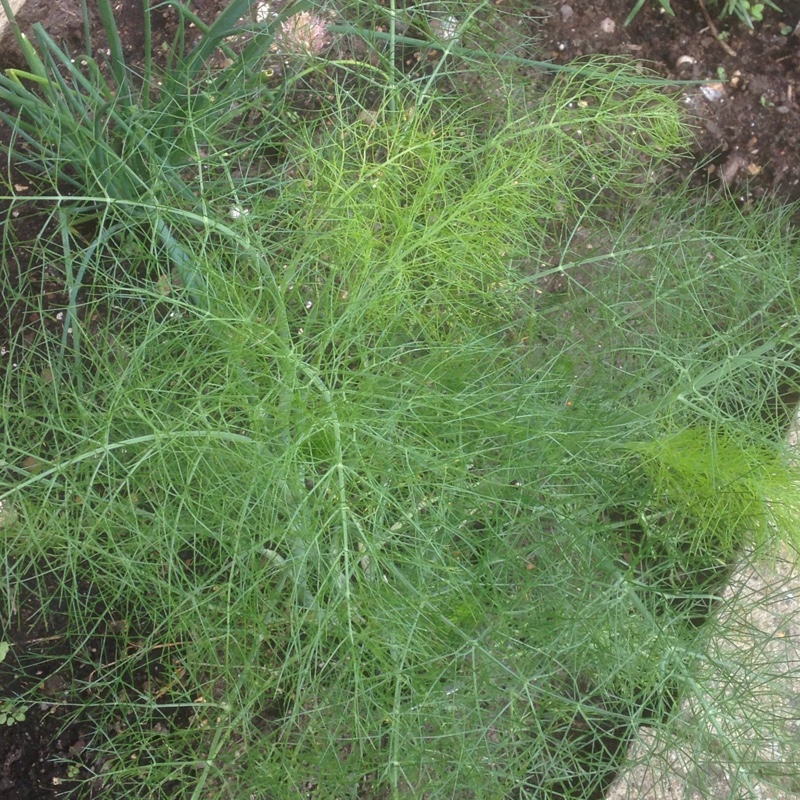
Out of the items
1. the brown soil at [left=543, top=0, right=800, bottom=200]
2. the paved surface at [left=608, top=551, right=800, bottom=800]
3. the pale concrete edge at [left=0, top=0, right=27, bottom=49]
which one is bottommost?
the paved surface at [left=608, top=551, right=800, bottom=800]

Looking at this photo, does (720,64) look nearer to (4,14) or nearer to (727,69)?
(727,69)

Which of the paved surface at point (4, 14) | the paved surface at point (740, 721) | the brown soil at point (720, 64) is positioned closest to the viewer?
the paved surface at point (740, 721)

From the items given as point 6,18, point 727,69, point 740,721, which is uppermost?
point 6,18

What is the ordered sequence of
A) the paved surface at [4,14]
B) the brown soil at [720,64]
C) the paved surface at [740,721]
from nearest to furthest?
the paved surface at [740,721] < the paved surface at [4,14] < the brown soil at [720,64]

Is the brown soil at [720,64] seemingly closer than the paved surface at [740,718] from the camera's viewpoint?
No

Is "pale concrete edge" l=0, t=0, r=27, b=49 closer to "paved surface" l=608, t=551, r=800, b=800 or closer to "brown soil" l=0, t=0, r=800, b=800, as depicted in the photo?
"brown soil" l=0, t=0, r=800, b=800

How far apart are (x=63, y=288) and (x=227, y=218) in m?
0.35

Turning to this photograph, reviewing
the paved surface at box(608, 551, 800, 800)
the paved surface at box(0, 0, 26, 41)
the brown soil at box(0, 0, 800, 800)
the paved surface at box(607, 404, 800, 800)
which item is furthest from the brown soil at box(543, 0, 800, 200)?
the paved surface at box(0, 0, 26, 41)

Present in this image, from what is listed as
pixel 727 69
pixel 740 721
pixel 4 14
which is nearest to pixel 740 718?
pixel 740 721

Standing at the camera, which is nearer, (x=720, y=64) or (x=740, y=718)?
(x=740, y=718)

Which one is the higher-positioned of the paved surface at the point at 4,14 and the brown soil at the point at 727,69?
the paved surface at the point at 4,14

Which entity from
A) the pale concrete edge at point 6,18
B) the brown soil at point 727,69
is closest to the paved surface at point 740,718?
the brown soil at point 727,69

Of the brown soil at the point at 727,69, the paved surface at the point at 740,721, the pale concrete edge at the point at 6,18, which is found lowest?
the paved surface at the point at 740,721

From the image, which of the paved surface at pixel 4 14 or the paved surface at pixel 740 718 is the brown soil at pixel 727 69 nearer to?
the paved surface at pixel 740 718
